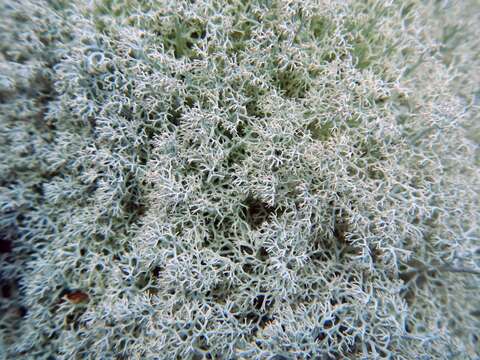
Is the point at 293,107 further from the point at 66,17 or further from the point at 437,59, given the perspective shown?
the point at 66,17

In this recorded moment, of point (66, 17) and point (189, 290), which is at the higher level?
point (66, 17)

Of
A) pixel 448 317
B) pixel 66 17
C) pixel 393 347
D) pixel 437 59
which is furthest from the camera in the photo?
pixel 437 59

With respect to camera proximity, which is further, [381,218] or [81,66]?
[81,66]

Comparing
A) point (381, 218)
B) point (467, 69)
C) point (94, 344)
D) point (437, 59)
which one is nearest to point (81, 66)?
point (94, 344)

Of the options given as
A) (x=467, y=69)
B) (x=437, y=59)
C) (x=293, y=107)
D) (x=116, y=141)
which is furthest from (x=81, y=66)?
(x=467, y=69)

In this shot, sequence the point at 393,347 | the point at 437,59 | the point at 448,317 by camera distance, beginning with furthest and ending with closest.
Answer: the point at 437,59, the point at 448,317, the point at 393,347

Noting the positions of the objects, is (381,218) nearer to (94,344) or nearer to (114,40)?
(94,344)

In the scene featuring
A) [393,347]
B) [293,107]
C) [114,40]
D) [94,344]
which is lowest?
[94,344]
